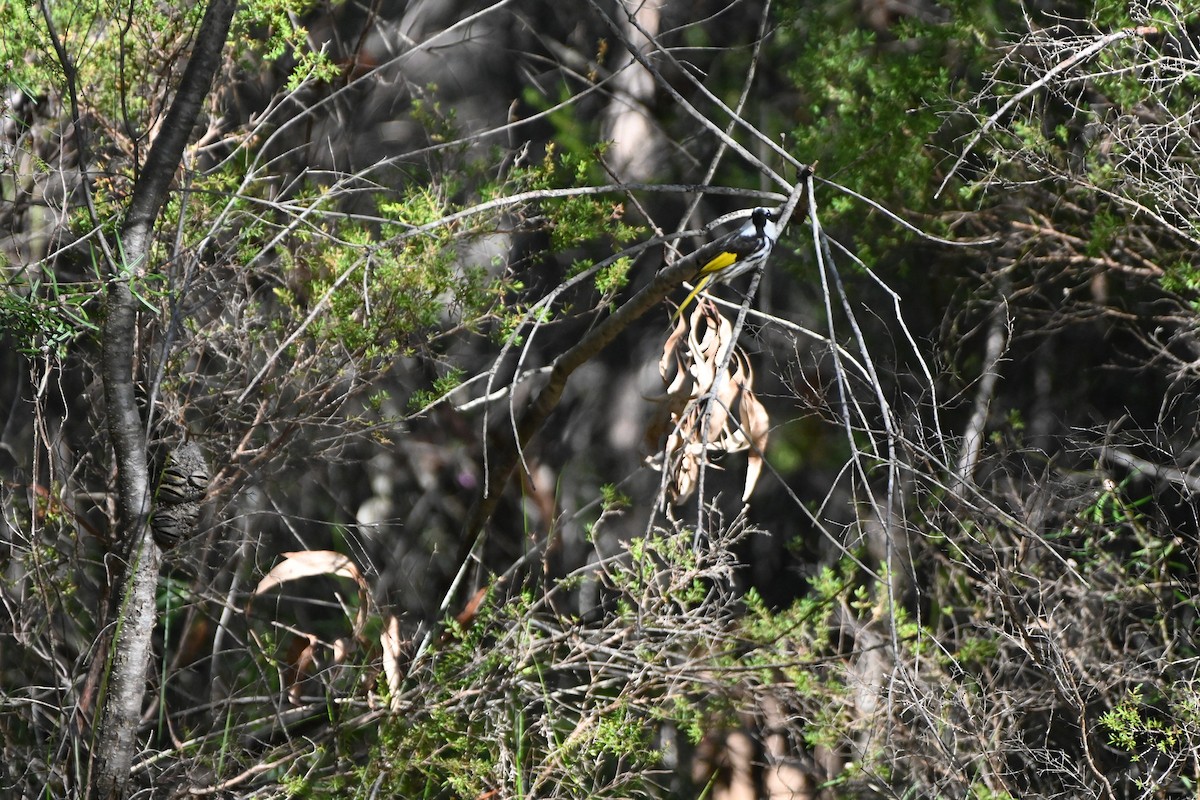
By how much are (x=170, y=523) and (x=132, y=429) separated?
25cm

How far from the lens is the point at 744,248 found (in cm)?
161

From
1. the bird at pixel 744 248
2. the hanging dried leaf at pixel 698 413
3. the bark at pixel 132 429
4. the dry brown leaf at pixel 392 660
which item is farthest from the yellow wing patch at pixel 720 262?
the dry brown leaf at pixel 392 660

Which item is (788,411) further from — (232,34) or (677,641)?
(232,34)

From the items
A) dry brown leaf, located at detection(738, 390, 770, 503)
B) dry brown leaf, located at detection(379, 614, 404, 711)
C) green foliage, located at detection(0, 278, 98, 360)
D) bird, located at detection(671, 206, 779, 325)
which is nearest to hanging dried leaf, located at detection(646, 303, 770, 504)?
dry brown leaf, located at detection(738, 390, 770, 503)

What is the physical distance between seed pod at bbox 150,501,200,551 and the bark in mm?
61

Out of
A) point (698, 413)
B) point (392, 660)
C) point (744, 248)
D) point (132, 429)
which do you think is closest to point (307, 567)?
point (392, 660)

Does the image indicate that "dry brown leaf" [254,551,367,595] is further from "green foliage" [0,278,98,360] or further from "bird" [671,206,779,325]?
"bird" [671,206,779,325]

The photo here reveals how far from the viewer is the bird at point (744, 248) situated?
158 cm

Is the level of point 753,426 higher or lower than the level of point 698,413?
lower

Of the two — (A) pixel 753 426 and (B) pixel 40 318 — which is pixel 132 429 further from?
(A) pixel 753 426

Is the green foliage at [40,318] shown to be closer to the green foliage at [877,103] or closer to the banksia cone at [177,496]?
the banksia cone at [177,496]

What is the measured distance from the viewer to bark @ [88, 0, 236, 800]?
60.1 inches

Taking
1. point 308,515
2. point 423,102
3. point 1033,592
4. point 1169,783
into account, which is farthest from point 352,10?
point 1169,783

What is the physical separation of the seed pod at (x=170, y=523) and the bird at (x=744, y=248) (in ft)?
3.00
